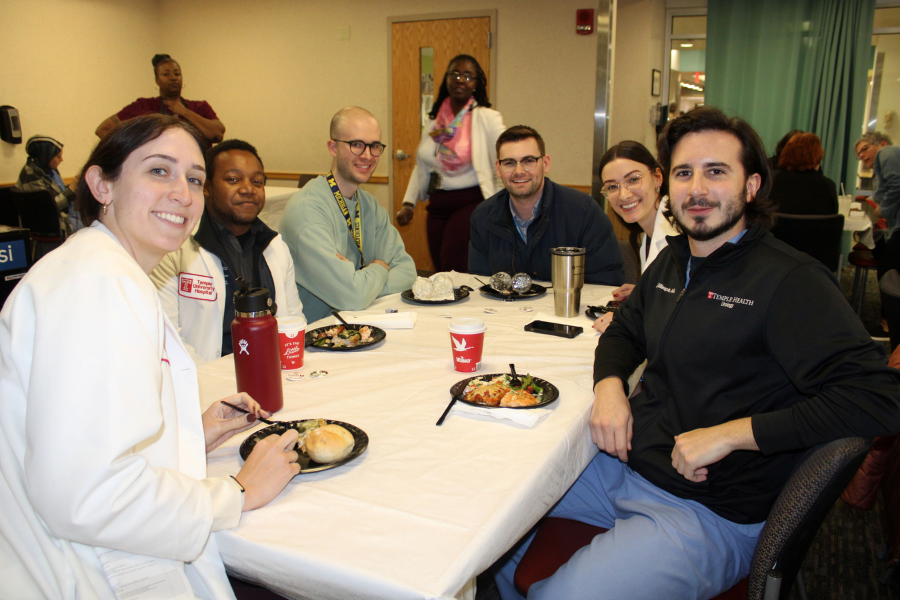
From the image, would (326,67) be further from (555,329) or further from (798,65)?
(555,329)

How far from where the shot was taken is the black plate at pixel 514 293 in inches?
88.1

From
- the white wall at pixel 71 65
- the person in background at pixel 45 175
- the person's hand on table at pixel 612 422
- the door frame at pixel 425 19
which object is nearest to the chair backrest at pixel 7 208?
the white wall at pixel 71 65

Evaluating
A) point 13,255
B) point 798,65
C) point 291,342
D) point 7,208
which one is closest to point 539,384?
point 291,342

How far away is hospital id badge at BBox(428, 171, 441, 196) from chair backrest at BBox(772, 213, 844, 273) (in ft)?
7.24

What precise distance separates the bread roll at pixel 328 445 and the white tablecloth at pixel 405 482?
0.03 metres

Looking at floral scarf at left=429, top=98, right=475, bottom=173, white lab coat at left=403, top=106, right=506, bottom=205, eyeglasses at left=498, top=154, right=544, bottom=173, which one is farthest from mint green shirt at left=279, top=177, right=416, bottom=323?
floral scarf at left=429, top=98, right=475, bottom=173

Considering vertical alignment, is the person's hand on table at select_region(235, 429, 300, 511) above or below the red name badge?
below

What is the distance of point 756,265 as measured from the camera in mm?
1258

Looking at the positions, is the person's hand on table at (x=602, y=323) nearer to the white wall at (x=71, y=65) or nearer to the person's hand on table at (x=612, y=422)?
the person's hand on table at (x=612, y=422)

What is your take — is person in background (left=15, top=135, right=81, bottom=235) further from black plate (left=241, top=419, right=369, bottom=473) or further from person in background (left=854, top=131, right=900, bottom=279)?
person in background (left=854, top=131, right=900, bottom=279)

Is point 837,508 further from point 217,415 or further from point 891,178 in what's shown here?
point 891,178

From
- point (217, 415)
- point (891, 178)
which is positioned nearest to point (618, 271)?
point (217, 415)

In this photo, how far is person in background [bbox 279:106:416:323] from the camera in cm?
216

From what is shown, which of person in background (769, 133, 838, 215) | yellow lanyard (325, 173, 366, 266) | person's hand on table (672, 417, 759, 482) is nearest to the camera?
person's hand on table (672, 417, 759, 482)
